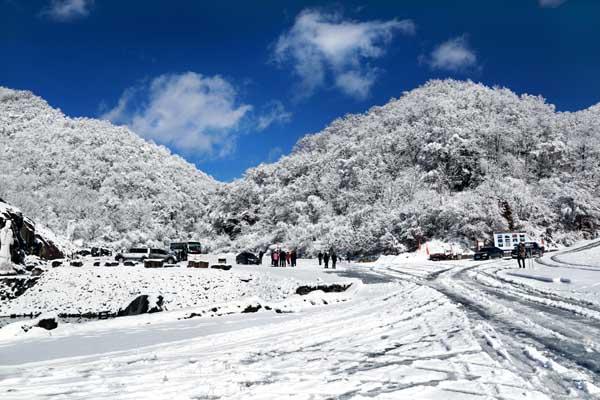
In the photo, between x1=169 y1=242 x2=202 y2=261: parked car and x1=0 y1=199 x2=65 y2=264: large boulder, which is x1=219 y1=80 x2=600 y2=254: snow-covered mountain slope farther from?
x1=0 y1=199 x2=65 y2=264: large boulder

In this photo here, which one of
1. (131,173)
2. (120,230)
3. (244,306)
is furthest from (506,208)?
(131,173)

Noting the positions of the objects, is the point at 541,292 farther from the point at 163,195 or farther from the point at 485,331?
the point at 163,195

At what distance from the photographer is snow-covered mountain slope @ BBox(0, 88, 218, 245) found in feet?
232

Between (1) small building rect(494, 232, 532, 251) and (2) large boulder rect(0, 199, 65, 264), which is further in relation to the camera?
(1) small building rect(494, 232, 532, 251)

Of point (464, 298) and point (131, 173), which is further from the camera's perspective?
point (131, 173)

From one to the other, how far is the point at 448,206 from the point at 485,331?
43485 millimetres

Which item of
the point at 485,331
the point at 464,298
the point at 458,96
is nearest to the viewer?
the point at 485,331

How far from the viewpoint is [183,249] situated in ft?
164

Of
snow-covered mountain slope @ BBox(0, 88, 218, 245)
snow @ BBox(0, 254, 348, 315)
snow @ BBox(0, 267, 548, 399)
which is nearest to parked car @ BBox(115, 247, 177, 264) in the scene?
snow @ BBox(0, 254, 348, 315)

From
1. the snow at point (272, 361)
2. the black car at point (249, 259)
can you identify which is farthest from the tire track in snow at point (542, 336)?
the black car at point (249, 259)

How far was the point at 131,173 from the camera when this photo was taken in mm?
84875

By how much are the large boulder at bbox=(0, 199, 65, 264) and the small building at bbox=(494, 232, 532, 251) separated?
145 ft

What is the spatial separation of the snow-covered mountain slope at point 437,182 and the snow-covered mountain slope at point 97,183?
12.1 metres

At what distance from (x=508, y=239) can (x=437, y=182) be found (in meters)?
16.9
